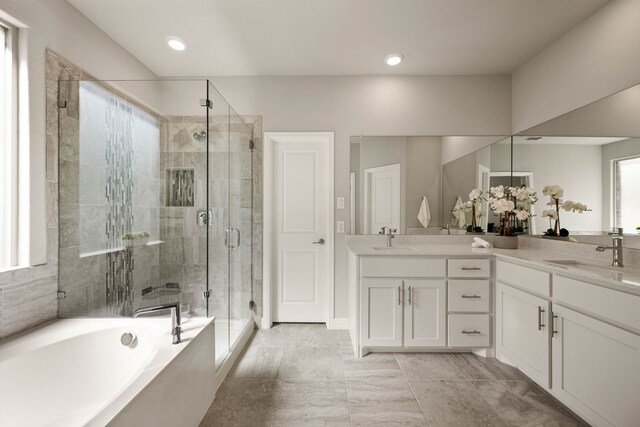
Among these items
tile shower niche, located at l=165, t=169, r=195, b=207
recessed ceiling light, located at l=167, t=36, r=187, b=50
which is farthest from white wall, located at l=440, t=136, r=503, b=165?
recessed ceiling light, located at l=167, t=36, r=187, b=50

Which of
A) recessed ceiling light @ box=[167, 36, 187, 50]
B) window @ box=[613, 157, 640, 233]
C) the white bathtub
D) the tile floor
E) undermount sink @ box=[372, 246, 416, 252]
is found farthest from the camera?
undermount sink @ box=[372, 246, 416, 252]

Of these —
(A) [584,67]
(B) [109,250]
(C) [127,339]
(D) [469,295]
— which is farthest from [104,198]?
(A) [584,67]

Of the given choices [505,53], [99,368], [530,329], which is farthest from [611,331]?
[99,368]

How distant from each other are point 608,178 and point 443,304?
4.63 ft

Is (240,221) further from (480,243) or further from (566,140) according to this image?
(566,140)

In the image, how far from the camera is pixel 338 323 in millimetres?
2879

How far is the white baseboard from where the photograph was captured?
113 inches

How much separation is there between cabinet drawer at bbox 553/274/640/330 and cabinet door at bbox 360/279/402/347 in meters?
1.01

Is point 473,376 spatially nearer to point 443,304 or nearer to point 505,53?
point 443,304

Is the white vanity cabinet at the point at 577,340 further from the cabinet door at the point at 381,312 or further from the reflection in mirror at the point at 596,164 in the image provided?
the cabinet door at the point at 381,312

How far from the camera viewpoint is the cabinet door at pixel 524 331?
5.82 ft

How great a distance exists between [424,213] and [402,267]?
31.8 inches

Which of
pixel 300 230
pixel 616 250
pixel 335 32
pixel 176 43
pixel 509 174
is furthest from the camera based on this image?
pixel 300 230

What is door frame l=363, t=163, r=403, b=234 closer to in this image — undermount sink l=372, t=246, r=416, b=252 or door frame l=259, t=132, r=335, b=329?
undermount sink l=372, t=246, r=416, b=252
